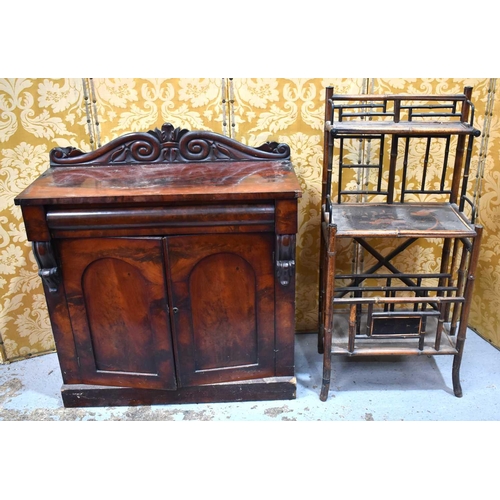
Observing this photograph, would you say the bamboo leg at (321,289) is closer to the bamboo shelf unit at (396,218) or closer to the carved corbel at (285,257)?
the bamboo shelf unit at (396,218)

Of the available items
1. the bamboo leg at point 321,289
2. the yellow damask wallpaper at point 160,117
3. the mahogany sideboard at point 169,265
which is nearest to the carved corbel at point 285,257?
the mahogany sideboard at point 169,265

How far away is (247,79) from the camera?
238 centimetres

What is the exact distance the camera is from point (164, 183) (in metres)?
2.11

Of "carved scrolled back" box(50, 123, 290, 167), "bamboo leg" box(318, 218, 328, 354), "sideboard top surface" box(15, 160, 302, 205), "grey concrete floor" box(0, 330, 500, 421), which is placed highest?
"carved scrolled back" box(50, 123, 290, 167)

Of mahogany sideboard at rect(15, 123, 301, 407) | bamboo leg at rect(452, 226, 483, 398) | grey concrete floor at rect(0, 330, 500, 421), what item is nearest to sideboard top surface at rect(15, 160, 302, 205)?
mahogany sideboard at rect(15, 123, 301, 407)

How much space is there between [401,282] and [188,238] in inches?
49.2

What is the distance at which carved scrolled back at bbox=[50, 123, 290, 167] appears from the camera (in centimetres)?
231

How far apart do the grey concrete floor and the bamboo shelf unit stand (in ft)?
0.32

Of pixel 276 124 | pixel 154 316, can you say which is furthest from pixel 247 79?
pixel 154 316

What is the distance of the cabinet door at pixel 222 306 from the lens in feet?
6.94

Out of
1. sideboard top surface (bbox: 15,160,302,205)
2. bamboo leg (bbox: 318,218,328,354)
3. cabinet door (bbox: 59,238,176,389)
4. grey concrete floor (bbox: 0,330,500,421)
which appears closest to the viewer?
sideboard top surface (bbox: 15,160,302,205)

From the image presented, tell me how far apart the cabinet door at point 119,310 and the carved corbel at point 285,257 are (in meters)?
0.45

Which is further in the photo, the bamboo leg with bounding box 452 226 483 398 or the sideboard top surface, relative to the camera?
the bamboo leg with bounding box 452 226 483 398

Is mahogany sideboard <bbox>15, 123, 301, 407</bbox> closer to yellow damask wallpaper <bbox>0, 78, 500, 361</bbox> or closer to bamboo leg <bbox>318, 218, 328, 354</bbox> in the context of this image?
yellow damask wallpaper <bbox>0, 78, 500, 361</bbox>
